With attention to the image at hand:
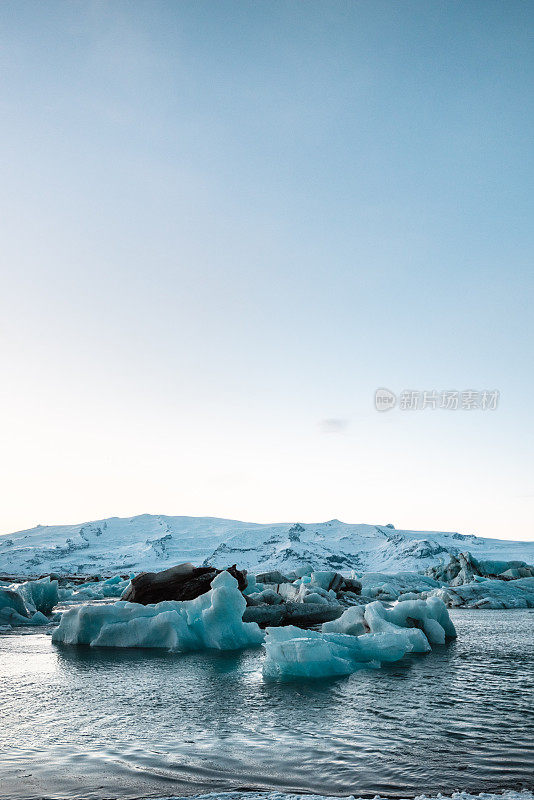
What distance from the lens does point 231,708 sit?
24.5 feet

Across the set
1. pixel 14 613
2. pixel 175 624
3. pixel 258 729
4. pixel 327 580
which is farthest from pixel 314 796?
pixel 327 580

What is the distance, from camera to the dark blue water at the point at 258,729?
15.5ft

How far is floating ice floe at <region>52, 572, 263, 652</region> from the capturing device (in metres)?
13.5

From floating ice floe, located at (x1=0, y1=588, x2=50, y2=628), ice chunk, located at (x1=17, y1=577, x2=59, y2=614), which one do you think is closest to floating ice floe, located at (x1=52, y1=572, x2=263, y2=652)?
floating ice floe, located at (x1=0, y1=588, x2=50, y2=628)

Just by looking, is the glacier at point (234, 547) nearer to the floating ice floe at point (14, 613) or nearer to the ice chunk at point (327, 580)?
the ice chunk at point (327, 580)

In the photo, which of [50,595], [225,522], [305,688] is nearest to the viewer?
[305,688]

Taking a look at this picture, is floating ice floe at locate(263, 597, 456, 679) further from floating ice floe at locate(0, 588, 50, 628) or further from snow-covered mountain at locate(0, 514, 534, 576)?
snow-covered mountain at locate(0, 514, 534, 576)

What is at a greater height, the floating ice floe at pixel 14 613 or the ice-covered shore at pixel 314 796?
the ice-covered shore at pixel 314 796

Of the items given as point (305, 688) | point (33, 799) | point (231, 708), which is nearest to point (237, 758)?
point (33, 799)

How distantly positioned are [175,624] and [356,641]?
4395mm

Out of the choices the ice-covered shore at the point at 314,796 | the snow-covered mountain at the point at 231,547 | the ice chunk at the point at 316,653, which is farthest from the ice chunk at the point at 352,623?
the snow-covered mountain at the point at 231,547

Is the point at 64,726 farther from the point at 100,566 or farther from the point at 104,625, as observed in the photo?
the point at 100,566

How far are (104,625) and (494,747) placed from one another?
1048 centimetres

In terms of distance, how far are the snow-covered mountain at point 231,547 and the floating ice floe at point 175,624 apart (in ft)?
142
